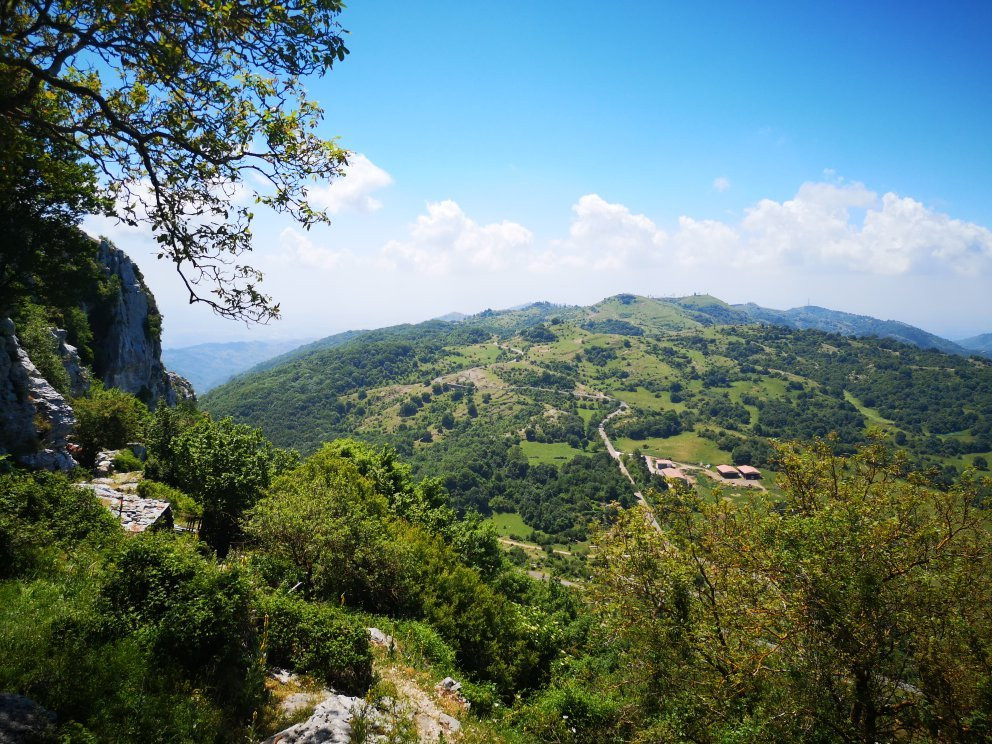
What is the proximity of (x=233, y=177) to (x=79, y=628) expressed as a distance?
9.30m

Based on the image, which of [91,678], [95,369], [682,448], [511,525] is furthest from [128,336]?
[682,448]

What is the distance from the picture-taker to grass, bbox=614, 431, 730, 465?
570 feet

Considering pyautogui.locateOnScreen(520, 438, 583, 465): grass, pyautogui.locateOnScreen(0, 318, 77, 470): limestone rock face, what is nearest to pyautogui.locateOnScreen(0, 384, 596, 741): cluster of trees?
pyautogui.locateOnScreen(0, 318, 77, 470): limestone rock face

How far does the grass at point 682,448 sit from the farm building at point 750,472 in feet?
49.9

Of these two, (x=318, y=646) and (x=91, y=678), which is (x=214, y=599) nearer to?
(x=91, y=678)

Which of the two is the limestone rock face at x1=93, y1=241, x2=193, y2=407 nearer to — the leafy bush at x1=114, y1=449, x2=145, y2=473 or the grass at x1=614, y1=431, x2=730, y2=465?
the leafy bush at x1=114, y1=449, x2=145, y2=473

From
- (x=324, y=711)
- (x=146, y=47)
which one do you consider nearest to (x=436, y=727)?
(x=324, y=711)

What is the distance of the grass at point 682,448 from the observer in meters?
174

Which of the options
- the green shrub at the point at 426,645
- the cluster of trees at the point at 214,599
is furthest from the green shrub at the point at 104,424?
the green shrub at the point at 426,645

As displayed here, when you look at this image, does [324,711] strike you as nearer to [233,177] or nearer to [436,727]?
[436,727]

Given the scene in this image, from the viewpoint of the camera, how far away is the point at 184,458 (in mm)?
26969

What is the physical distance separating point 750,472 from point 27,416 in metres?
170

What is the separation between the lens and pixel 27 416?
19.9m

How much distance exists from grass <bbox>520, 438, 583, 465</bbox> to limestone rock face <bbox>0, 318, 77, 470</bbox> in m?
165
